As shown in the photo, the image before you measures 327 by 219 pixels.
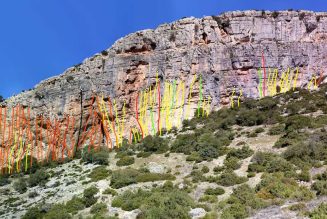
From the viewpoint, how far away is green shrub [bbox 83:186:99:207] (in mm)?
23956

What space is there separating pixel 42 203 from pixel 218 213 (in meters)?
13.1

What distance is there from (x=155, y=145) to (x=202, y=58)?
12.4 meters

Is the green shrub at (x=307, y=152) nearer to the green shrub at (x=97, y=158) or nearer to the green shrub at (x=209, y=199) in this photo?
the green shrub at (x=209, y=199)

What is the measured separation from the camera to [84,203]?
2414 cm

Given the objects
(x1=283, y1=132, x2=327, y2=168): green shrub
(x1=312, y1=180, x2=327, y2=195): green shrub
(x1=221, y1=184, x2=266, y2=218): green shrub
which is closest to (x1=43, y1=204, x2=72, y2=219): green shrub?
(x1=221, y1=184, x2=266, y2=218): green shrub

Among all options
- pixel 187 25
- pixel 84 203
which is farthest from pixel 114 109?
pixel 84 203

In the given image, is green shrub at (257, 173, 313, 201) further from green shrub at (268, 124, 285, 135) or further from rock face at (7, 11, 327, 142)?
rock face at (7, 11, 327, 142)

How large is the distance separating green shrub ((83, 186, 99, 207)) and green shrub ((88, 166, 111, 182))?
2757mm

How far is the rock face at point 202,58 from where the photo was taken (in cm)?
4128

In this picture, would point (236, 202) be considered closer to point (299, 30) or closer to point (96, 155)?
point (96, 155)

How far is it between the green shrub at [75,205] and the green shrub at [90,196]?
29 cm

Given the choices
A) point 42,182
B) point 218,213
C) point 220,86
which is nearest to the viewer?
point 218,213

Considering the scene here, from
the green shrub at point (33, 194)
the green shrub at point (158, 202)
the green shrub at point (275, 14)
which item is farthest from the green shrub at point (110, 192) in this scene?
the green shrub at point (275, 14)

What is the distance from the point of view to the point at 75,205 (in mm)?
23766
